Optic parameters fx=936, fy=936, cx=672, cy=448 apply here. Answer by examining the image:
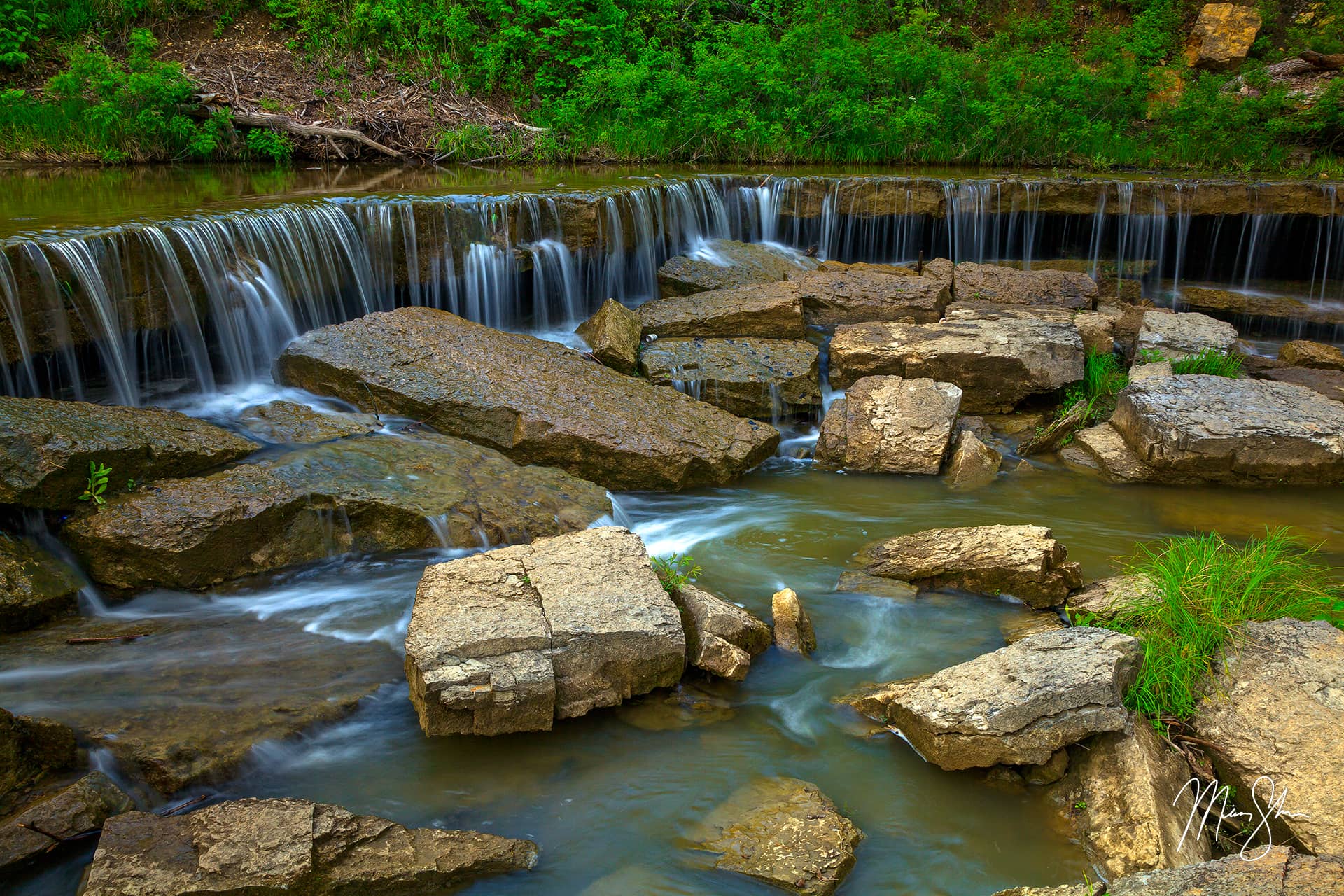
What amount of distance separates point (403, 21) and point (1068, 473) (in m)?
14.1

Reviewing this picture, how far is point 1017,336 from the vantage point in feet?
25.7

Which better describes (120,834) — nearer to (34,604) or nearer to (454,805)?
(454,805)

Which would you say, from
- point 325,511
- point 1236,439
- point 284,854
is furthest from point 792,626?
point 1236,439

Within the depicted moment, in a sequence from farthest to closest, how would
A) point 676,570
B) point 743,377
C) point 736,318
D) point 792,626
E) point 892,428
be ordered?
1. point 736,318
2. point 743,377
3. point 892,428
4. point 676,570
5. point 792,626

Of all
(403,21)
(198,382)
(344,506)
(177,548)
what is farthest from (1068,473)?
(403,21)

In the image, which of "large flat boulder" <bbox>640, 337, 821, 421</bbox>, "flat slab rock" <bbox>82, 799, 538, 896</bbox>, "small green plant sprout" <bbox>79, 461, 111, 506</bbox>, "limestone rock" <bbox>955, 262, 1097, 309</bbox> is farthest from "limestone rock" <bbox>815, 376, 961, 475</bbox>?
"small green plant sprout" <bbox>79, 461, 111, 506</bbox>

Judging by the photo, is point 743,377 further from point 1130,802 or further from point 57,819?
point 57,819

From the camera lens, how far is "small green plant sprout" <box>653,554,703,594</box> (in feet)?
14.9

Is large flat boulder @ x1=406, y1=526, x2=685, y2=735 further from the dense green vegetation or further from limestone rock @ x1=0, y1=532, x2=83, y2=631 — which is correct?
the dense green vegetation

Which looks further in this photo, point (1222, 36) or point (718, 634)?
point (1222, 36)

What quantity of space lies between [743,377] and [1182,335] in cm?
411

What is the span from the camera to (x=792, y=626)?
461cm

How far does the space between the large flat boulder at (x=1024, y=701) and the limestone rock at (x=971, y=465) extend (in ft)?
9.48

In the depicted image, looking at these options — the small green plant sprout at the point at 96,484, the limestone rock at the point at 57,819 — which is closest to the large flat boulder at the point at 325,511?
the small green plant sprout at the point at 96,484
